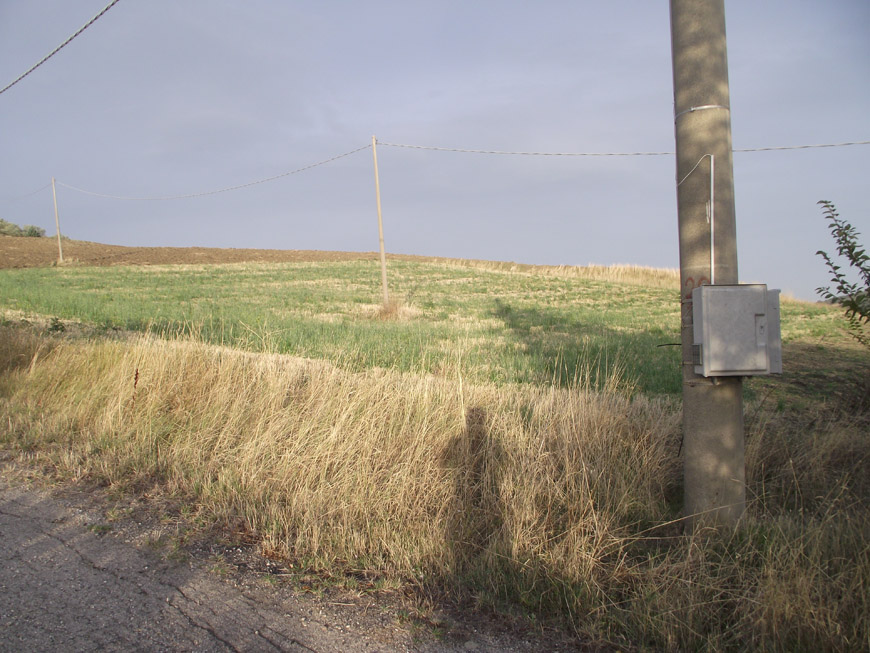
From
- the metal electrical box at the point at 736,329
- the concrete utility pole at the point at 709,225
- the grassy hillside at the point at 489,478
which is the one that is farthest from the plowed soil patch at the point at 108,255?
the metal electrical box at the point at 736,329

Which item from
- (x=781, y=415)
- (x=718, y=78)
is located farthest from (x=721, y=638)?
(x=781, y=415)

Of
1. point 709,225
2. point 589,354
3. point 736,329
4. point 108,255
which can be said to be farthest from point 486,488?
point 108,255

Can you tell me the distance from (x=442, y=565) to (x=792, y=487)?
289cm

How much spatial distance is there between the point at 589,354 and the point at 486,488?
21.6 feet

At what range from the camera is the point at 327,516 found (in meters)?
4.08

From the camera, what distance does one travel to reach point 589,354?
10.5m

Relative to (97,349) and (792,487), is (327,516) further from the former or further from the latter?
(97,349)

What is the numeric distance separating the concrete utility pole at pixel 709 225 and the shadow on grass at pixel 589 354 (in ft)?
2.17

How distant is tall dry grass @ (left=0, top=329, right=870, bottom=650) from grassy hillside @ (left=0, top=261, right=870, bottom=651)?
18mm

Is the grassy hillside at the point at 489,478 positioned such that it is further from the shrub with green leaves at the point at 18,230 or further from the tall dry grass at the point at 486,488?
the shrub with green leaves at the point at 18,230

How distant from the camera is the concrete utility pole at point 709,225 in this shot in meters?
3.55

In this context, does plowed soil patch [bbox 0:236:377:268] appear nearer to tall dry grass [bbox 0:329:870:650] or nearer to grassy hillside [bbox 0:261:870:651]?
grassy hillside [bbox 0:261:870:651]

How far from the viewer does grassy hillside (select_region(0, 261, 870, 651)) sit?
3051 millimetres

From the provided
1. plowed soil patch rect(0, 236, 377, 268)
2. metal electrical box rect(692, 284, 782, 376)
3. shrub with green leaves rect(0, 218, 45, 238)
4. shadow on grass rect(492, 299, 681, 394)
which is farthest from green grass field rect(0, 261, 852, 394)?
shrub with green leaves rect(0, 218, 45, 238)
